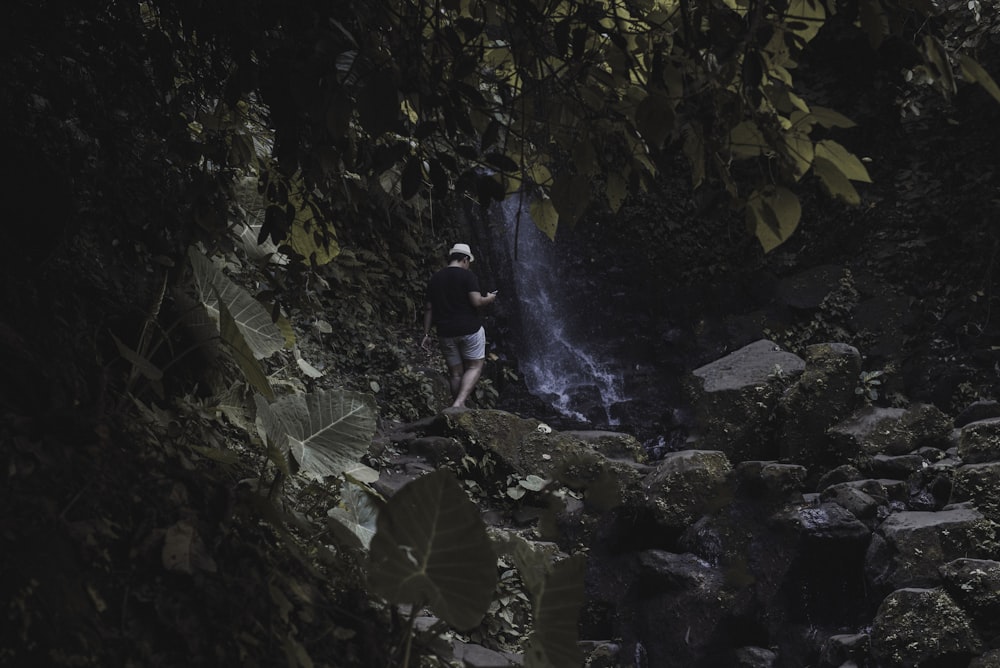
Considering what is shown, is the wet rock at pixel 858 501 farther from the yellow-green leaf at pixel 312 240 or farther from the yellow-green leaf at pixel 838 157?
the yellow-green leaf at pixel 838 157

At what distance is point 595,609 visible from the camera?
6.00 m

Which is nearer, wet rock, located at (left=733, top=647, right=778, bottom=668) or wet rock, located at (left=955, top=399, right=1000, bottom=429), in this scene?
wet rock, located at (left=733, top=647, right=778, bottom=668)

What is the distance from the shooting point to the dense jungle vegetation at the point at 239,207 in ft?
5.00

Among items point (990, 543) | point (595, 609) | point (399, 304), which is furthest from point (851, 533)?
point (399, 304)

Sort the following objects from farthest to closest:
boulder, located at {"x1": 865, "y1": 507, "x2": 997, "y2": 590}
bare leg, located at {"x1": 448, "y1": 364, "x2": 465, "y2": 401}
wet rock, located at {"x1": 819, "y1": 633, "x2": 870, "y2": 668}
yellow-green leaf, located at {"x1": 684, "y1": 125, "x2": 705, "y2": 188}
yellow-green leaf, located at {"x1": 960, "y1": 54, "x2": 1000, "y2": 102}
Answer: bare leg, located at {"x1": 448, "y1": 364, "x2": 465, "y2": 401} → boulder, located at {"x1": 865, "y1": 507, "x2": 997, "y2": 590} → wet rock, located at {"x1": 819, "y1": 633, "x2": 870, "y2": 668} → yellow-green leaf, located at {"x1": 684, "y1": 125, "x2": 705, "y2": 188} → yellow-green leaf, located at {"x1": 960, "y1": 54, "x2": 1000, "y2": 102}

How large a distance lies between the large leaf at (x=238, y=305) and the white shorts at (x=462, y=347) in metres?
5.16

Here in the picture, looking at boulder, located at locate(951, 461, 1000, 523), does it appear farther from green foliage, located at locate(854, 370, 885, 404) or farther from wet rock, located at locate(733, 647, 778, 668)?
green foliage, located at locate(854, 370, 885, 404)

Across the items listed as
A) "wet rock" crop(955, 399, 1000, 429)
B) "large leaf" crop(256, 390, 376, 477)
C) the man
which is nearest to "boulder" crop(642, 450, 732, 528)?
the man

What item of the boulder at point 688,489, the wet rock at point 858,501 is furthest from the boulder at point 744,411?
the boulder at point 688,489

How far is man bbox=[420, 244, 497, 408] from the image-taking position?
7602 millimetres

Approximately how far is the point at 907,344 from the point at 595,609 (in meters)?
6.74

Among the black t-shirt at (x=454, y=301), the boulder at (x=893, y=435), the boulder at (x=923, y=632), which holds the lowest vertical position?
the boulder at (x=923, y=632)

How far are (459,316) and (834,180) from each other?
630 centimetres

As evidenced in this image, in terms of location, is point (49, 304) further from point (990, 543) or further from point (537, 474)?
point (990, 543)
